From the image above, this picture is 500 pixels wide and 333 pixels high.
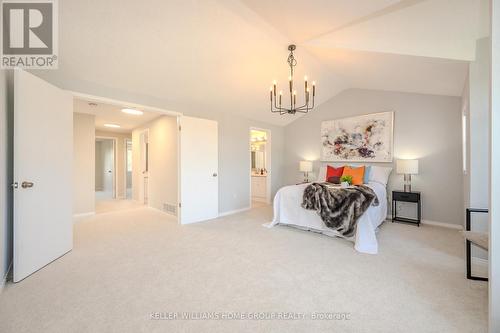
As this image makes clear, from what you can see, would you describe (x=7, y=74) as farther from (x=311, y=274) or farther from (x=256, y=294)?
(x=311, y=274)

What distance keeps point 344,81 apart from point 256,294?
460cm

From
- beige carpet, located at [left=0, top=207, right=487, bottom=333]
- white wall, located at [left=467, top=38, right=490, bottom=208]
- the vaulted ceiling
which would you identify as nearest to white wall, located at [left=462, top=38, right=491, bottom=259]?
white wall, located at [left=467, top=38, right=490, bottom=208]

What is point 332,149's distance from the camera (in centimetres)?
534

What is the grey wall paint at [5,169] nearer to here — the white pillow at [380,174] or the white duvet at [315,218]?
the white duvet at [315,218]

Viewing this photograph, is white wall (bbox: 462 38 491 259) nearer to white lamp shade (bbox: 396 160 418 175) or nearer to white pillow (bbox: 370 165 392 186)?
white lamp shade (bbox: 396 160 418 175)

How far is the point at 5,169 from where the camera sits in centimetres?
205

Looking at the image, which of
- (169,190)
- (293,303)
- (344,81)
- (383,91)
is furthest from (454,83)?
(169,190)

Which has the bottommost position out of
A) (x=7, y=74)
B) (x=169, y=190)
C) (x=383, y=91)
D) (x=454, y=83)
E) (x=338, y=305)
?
(x=338, y=305)

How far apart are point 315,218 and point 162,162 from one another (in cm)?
368

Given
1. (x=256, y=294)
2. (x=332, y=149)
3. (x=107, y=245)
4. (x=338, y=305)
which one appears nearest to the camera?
(x=338, y=305)

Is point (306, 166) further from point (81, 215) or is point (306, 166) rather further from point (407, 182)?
point (81, 215)

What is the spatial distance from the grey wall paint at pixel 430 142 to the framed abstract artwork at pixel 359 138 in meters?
0.15

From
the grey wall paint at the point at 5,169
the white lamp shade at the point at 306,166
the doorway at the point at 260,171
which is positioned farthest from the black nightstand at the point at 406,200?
the grey wall paint at the point at 5,169

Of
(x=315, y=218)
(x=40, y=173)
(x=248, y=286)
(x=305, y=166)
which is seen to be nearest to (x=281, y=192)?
(x=315, y=218)
